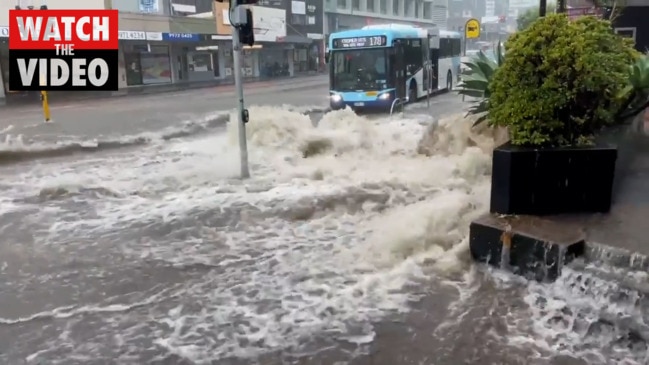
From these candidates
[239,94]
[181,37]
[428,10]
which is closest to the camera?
[239,94]

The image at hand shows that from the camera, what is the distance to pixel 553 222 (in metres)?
5.64

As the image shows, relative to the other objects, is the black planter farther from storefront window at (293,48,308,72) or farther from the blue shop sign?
storefront window at (293,48,308,72)

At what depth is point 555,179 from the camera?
579 centimetres

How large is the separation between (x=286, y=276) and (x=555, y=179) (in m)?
2.74

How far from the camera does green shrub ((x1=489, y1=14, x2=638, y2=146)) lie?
583cm

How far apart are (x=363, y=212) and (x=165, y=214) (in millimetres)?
2792

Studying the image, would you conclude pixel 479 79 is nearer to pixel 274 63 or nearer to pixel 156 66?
pixel 156 66

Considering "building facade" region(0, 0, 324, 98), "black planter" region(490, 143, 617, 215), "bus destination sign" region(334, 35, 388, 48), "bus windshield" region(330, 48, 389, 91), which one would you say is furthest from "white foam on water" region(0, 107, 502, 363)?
"building facade" region(0, 0, 324, 98)

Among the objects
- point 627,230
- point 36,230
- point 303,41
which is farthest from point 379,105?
point 303,41

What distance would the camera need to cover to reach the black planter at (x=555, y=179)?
5738mm

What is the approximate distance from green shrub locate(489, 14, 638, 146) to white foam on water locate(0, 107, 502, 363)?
Answer: 144cm

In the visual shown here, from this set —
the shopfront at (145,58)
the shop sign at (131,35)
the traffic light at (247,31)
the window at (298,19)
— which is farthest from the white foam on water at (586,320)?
the window at (298,19)

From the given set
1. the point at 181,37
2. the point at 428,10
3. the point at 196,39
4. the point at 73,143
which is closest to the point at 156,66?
the point at 181,37

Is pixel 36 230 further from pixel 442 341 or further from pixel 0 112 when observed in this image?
pixel 0 112
